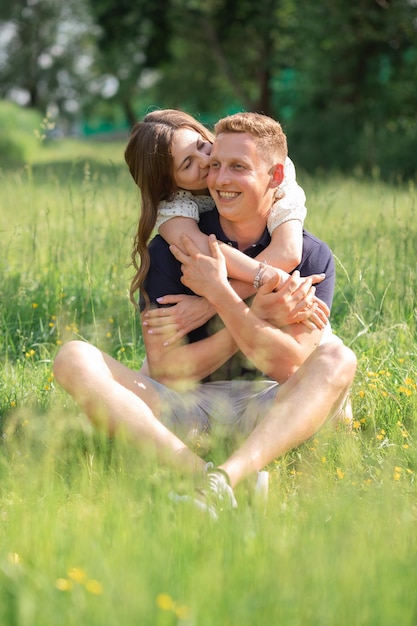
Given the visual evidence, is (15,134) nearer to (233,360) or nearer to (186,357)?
(233,360)

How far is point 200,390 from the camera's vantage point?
377 centimetres

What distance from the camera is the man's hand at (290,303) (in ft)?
11.4

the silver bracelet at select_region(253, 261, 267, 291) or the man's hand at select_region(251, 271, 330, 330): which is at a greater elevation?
the silver bracelet at select_region(253, 261, 267, 291)

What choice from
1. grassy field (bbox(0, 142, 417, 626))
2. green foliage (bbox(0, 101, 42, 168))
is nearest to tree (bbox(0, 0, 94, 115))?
green foliage (bbox(0, 101, 42, 168))

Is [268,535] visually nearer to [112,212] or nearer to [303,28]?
[112,212]

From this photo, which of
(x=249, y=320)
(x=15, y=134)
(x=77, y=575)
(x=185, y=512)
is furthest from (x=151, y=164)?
(x=15, y=134)

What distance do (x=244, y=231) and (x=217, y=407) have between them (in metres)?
0.77

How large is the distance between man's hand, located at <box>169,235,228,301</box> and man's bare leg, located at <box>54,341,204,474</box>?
0.50 m

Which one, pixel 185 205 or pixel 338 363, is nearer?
pixel 338 363

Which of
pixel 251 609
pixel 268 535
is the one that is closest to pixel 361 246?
pixel 268 535

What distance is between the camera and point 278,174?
369 centimetres

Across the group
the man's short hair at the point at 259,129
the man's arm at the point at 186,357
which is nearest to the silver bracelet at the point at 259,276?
the man's arm at the point at 186,357

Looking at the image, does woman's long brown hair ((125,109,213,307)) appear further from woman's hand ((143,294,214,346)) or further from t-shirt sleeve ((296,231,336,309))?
t-shirt sleeve ((296,231,336,309))

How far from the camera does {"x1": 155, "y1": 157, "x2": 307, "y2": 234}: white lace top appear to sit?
3.68 m
